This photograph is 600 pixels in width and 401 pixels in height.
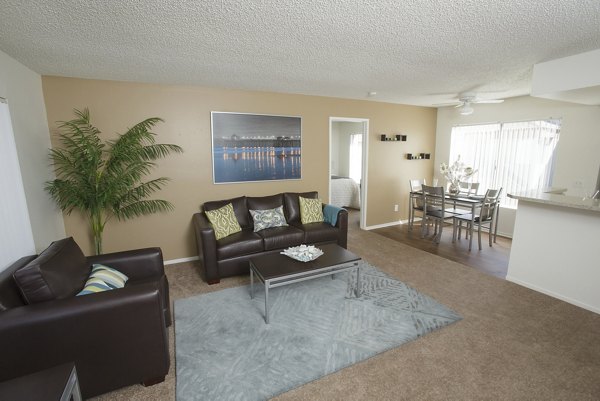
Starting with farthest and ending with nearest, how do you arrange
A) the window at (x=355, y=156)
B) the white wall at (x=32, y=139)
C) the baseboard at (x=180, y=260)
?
the window at (x=355, y=156) → the baseboard at (x=180, y=260) → the white wall at (x=32, y=139)

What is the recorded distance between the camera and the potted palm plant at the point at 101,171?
3.08 metres

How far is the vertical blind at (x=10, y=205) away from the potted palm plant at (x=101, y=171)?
1.97ft

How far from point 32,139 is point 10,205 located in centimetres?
87

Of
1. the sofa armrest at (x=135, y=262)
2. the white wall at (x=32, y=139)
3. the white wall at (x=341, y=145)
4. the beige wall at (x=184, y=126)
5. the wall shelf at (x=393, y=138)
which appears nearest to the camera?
the sofa armrest at (x=135, y=262)

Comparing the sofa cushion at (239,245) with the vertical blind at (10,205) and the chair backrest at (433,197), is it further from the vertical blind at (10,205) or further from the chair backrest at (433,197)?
the chair backrest at (433,197)

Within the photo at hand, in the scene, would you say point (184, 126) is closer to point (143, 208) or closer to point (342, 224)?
point (143, 208)

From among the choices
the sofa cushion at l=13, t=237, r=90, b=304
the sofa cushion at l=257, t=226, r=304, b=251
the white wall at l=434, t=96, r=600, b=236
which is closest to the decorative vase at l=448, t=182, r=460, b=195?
the white wall at l=434, t=96, r=600, b=236

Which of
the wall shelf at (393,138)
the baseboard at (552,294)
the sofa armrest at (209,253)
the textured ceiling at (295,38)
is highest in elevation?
the textured ceiling at (295,38)

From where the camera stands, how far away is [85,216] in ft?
11.5

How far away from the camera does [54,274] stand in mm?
1799

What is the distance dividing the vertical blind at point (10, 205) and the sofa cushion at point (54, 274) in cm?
50

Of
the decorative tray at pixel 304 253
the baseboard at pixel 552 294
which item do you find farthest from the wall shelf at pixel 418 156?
the decorative tray at pixel 304 253

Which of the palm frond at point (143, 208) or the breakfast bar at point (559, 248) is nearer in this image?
the breakfast bar at point (559, 248)

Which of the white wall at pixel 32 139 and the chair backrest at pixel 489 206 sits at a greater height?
the white wall at pixel 32 139
